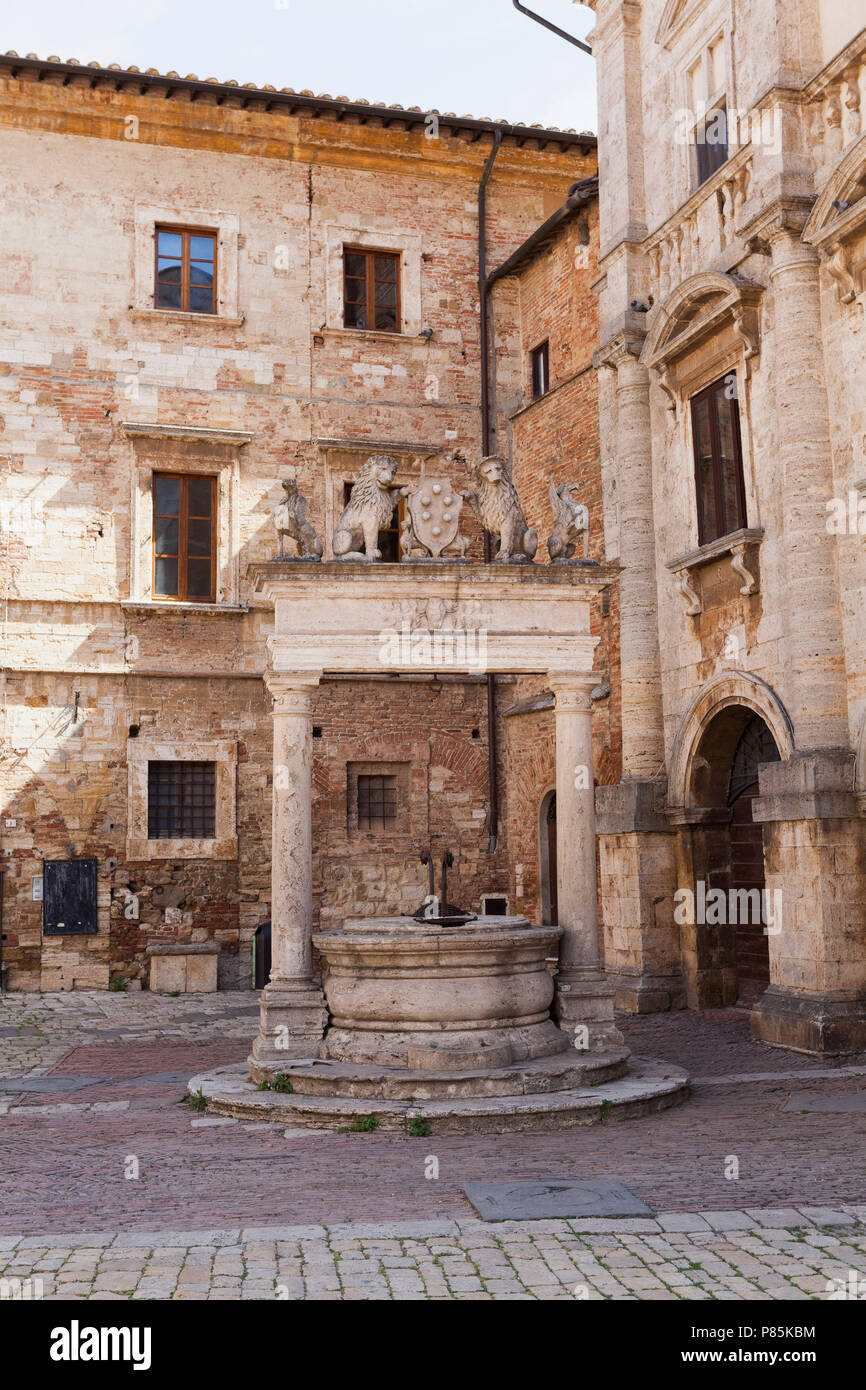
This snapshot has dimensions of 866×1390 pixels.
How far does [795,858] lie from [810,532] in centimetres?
285

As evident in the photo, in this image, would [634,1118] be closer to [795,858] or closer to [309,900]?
[309,900]

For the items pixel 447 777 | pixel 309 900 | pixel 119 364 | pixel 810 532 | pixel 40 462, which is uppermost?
pixel 119 364

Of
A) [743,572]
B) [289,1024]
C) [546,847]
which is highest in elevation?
[743,572]

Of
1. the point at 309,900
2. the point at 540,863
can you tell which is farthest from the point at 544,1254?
the point at 540,863

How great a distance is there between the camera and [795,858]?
11078mm

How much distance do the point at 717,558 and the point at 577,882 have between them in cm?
461

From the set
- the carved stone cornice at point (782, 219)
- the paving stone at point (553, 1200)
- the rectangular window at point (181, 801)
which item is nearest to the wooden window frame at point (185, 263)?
the rectangular window at point (181, 801)

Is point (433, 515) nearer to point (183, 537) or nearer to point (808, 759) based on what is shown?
point (808, 759)

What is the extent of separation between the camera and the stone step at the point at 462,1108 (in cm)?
778

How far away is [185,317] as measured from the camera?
17.6 metres

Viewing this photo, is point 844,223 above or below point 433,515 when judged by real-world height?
above

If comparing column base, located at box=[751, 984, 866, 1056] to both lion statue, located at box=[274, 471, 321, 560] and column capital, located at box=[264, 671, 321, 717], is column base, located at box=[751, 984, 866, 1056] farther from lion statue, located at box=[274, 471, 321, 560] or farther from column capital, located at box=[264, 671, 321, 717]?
lion statue, located at box=[274, 471, 321, 560]

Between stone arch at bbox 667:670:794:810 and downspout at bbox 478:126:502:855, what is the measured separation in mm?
4648

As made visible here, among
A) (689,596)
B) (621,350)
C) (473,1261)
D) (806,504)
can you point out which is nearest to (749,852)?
(689,596)
